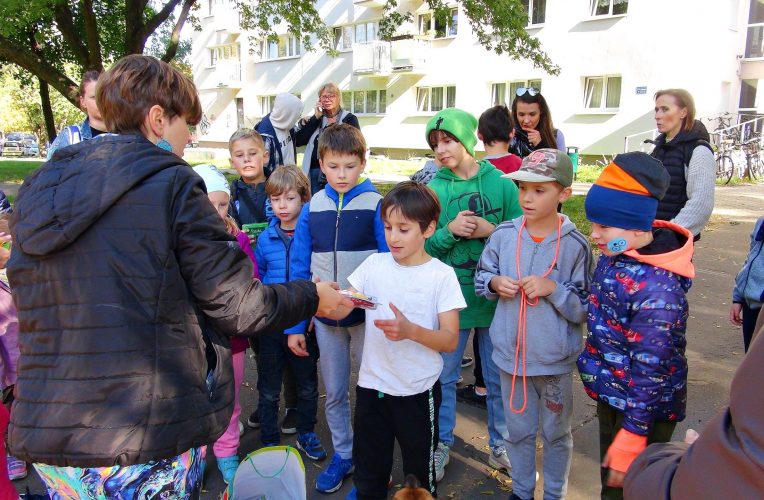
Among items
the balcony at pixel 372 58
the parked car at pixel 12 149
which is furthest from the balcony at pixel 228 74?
the parked car at pixel 12 149

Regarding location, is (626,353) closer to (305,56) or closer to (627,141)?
(627,141)

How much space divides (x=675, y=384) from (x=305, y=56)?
3291 cm

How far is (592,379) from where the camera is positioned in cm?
236

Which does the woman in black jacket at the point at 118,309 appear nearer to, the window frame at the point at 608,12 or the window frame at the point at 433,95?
the window frame at the point at 608,12

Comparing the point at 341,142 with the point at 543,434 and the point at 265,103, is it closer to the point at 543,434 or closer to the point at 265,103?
the point at 543,434

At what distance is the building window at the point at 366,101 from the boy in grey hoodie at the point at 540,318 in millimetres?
27821

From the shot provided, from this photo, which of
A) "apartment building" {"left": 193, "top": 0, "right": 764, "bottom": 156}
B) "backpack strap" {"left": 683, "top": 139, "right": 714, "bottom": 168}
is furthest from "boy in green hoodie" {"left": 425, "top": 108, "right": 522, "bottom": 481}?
"apartment building" {"left": 193, "top": 0, "right": 764, "bottom": 156}

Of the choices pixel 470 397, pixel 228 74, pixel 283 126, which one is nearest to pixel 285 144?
pixel 283 126

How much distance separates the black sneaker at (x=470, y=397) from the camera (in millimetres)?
4062

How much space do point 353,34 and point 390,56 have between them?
14.4 feet

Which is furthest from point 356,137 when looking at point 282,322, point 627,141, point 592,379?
point 627,141

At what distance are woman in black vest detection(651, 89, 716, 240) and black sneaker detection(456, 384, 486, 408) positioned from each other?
6.12ft

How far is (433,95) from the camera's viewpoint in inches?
1082

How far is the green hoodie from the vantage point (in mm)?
3254
